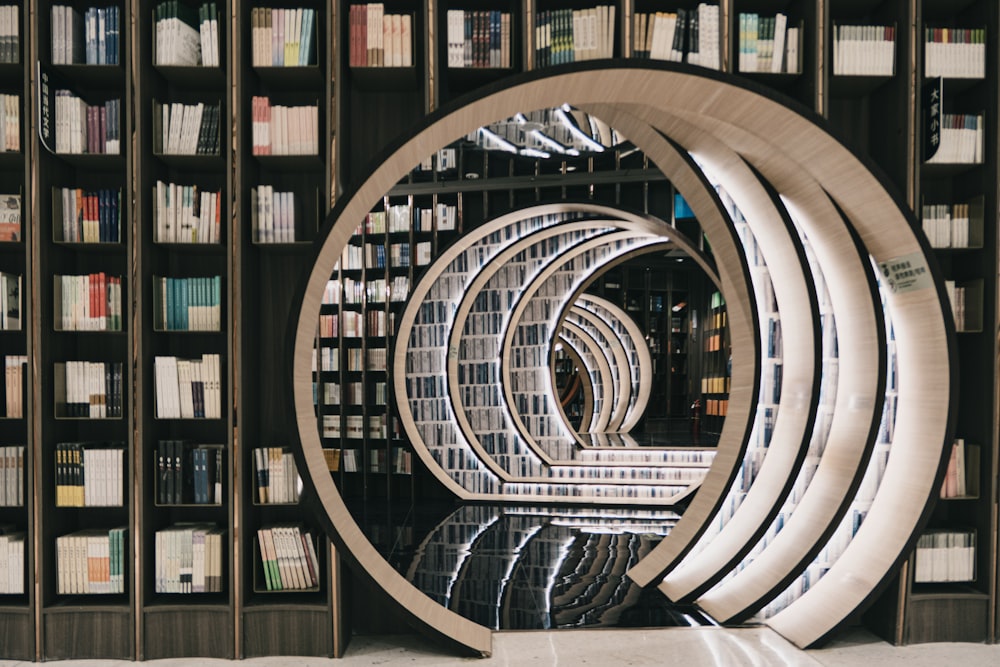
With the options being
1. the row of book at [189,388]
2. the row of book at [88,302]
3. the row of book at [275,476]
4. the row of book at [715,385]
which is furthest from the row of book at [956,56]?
the row of book at [715,385]

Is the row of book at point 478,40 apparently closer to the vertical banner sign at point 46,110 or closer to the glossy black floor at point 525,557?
the vertical banner sign at point 46,110

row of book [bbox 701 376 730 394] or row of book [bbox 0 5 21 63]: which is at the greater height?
row of book [bbox 0 5 21 63]

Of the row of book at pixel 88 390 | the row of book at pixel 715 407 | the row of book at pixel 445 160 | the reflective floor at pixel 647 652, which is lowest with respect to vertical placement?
the row of book at pixel 715 407

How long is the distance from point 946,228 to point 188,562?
13.7ft

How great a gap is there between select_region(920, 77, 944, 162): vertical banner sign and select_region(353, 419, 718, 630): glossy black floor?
9.15 ft

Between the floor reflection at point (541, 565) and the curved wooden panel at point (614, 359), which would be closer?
the floor reflection at point (541, 565)

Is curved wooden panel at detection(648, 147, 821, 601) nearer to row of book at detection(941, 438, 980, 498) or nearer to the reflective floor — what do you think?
the reflective floor

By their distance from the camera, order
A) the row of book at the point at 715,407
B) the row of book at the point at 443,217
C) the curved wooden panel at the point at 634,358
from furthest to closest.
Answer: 1. the row of book at the point at 715,407
2. the curved wooden panel at the point at 634,358
3. the row of book at the point at 443,217

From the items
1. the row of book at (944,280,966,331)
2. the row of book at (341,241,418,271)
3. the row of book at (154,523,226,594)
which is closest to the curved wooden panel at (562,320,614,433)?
the row of book at (341,241,418,271)

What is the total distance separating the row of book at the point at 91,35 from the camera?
3.76 metres

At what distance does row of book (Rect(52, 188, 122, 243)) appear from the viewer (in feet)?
12.5

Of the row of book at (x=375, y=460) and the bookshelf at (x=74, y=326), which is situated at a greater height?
the bookshelf at (x=74, y=326)

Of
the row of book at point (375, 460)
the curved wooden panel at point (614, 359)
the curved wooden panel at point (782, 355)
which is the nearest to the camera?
the curved wooden panel at point (782, 355)

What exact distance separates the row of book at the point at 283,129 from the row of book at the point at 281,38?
0.20 meters
